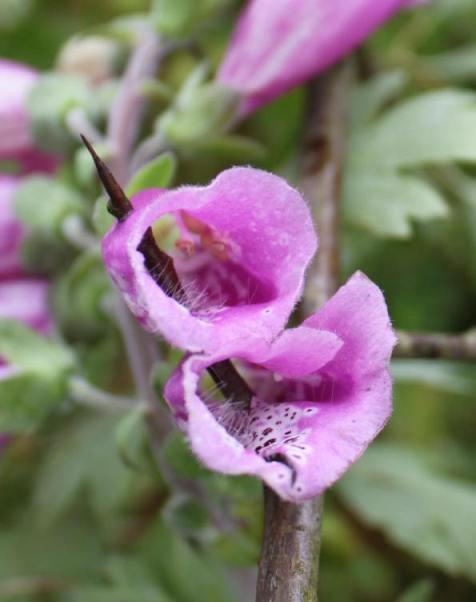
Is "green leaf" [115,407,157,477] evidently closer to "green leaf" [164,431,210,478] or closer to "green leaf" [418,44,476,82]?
"green leaf" [164,431,210,478]

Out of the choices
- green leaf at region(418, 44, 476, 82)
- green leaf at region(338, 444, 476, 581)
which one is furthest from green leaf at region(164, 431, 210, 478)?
green leaf at region(418, 44, 476, 82)

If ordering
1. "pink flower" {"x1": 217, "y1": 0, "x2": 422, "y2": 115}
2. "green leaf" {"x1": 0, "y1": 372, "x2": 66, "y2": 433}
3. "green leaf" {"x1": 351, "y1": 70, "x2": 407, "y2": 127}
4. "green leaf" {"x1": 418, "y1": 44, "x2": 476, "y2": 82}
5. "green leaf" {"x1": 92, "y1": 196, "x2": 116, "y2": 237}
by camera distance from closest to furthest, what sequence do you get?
"green leaf" {"x1": 92, "y1": 196, "x2": 116, "y2": 237} → "green leaf" {"x1": 0, "y1": 372, "x2": 66, "y2": 433} → "pink flower" {"x1": 217, "y1": 0, "x2": 422, "y2": 115} → "green leaf" {"x1": 351, "y1": 70, "x2": 407, "y2": 127} → "green leaf" {"x1": 418, "y1": 44, "x2": 476, "y2": 82}

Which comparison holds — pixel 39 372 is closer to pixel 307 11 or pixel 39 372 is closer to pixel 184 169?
pixel 307 11

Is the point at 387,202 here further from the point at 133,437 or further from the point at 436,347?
the point at 133,437

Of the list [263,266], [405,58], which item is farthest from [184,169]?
[263,266]

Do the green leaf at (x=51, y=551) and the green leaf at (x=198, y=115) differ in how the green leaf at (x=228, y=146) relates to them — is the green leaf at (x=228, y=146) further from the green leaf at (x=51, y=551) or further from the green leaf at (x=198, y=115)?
the green leaf at (x=51, y=551)

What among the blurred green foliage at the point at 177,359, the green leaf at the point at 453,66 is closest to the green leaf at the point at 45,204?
the blurred green foliage at the point at 177,359
